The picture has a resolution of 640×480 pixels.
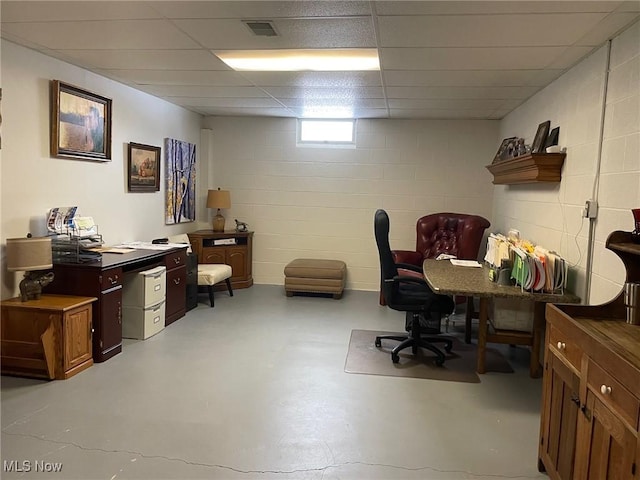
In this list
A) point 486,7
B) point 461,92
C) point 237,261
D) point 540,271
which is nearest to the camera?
point 486,7

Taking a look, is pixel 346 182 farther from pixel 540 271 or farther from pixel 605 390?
pixel 605 390

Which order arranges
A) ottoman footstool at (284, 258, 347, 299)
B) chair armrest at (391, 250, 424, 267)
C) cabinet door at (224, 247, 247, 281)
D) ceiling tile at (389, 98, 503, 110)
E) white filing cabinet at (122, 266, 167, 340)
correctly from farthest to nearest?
cabinet door at (224, 247, 247, 281), ottoman footstool at (284, 258, 347, 299), chair armrest at (391, 250, 424, 267), ceiling tile at (389, 98, 503, 110), white filing cabinet at (122, 266, 167, 340)

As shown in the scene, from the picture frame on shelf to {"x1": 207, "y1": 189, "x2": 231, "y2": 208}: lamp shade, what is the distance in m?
4.14

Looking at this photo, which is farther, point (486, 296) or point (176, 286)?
point (176, 286)

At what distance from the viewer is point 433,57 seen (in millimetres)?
3607

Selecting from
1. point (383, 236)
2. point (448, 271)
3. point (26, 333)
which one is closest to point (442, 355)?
point (448, 271)

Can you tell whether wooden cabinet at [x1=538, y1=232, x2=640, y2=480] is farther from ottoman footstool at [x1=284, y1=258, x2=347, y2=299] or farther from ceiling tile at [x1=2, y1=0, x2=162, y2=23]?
ottoman footstool at [x1=284, y1=258, x2=347, y2=299]

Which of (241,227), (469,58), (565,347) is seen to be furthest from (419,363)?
(241,227)

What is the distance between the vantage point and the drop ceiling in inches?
107

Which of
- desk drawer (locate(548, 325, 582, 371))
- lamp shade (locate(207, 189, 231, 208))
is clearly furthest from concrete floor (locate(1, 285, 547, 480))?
lamp shade (locate(207, 189, 231, 208))

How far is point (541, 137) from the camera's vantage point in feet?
14.1

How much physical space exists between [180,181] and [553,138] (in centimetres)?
441

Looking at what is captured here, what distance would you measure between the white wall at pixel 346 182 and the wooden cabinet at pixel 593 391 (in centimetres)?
443

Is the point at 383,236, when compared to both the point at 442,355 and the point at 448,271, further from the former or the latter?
the point at 442,355
